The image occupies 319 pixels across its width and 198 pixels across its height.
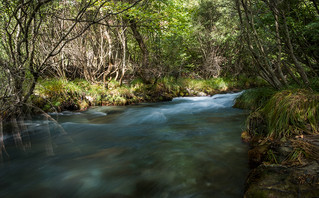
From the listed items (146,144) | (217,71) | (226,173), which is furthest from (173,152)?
(217,71)

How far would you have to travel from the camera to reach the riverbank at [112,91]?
7398 mm

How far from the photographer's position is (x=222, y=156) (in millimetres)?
3365

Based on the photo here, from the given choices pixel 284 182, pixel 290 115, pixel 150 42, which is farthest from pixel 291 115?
pixel 150 42

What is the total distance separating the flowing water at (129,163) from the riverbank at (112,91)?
1295 millimetres

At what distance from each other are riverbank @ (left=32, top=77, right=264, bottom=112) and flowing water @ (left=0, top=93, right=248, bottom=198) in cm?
129

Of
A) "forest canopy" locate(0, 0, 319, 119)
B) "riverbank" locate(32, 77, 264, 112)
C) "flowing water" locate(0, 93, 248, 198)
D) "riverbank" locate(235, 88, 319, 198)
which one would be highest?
"forest canopy" locate(0, 0, 319, 119)

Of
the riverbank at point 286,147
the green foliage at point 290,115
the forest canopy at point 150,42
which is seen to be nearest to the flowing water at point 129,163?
the riverbank at point 286,147

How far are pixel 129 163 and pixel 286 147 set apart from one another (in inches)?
95.1

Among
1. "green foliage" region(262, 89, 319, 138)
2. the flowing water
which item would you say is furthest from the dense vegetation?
the flowing water

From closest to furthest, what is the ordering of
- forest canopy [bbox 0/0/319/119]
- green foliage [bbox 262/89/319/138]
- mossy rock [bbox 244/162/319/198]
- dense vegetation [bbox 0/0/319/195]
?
mossy rock [bbox 244/162/319/198] < green foliage [bbox 262/89/319/138] < dense vegetation [bbox 0/0/319/195] < forest canopy [bbox 0/0/319/119]

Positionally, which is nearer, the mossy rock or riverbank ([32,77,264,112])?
A: the mossy rock

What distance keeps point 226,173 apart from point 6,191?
10.3 feet

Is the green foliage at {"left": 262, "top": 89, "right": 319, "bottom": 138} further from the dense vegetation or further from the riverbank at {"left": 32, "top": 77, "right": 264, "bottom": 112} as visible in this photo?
the riverbank at {"left": 32, "top": 77, "right": 264, "bottom": 112}

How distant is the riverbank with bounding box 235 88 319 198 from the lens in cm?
187
